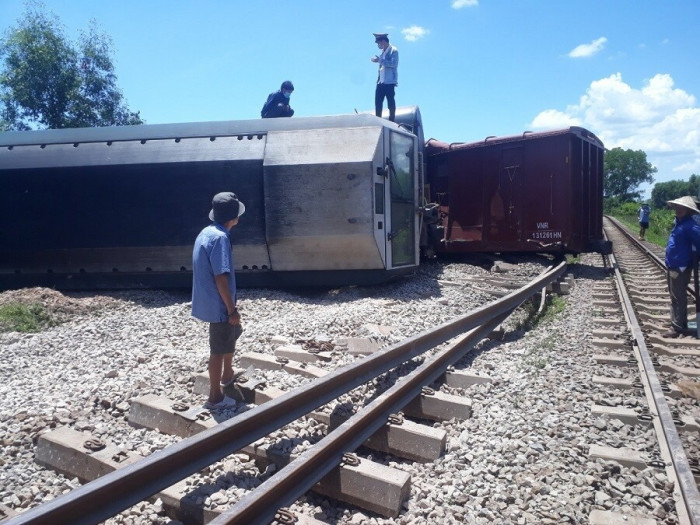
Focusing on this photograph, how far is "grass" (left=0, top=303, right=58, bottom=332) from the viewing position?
6.80 meters

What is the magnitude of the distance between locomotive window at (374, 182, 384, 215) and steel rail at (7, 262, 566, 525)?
148 inches

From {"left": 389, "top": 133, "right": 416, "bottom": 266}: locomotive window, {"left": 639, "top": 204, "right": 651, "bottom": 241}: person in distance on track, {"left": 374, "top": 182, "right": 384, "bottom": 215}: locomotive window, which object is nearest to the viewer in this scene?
{"left": 374, "top": 182, "right": 384, "bottom": 215}: locomotive window

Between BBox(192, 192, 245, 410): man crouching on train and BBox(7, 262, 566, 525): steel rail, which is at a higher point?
BBox(192, 192, 245, 410): man crouching on train

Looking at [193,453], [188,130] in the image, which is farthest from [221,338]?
[188,130]

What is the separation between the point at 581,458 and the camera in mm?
3301

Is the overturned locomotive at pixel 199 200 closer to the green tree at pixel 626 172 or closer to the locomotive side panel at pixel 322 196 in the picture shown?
the locomotive side panel at pixel 322 196

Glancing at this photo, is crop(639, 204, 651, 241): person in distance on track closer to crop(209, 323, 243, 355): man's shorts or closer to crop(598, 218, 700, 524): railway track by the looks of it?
crop(598, 218, 700, 524): railway track

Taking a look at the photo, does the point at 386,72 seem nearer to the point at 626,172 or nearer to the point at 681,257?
the point at 681,257

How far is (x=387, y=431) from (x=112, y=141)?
23.7 feet

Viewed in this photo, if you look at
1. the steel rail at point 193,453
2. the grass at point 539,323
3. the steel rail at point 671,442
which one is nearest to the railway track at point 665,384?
the steel rail at point 671,442

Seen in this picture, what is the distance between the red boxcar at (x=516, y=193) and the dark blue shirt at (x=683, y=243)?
467cm

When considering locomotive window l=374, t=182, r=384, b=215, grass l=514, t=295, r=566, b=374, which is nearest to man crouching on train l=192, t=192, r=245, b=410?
grass l=514, t=295, r=566, b=374

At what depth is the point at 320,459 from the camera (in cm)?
303

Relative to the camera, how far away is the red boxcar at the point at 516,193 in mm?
11703
